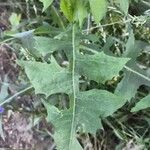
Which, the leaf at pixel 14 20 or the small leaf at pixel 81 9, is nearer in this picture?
the small leaf at pixel 81 9

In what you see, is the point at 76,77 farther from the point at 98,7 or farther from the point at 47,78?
the point at 98,7

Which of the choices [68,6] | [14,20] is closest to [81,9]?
[68,6]

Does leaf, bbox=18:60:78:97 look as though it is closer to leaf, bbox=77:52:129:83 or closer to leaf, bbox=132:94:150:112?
leaf, bbox=77:52:129:83

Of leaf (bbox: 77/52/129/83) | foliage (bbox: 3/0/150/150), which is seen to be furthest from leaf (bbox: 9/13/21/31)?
leaf (bbox: 77/52/129/83)

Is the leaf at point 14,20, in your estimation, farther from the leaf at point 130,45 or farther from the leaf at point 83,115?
the leaf at point 83,115

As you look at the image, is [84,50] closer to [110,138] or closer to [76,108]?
[76,108]

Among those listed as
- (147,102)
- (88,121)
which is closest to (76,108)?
(88,121)

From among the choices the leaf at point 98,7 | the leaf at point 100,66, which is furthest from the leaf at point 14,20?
the leaf at point 98,7
